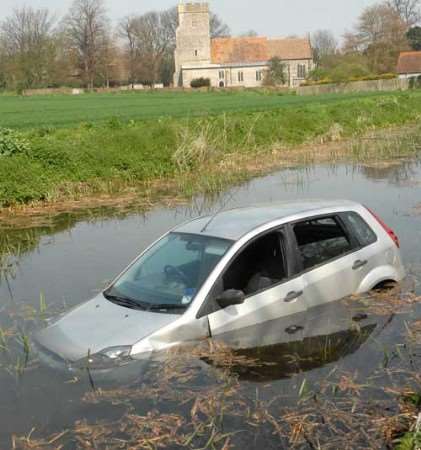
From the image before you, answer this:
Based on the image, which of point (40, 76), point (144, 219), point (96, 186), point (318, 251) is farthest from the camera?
point (40, 76)

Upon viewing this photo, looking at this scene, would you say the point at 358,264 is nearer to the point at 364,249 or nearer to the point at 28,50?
the point at 364,249

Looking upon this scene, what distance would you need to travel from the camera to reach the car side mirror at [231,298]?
686 cm

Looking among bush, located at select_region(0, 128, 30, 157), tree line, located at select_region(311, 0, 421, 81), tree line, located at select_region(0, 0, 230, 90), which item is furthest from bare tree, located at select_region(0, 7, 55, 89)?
bush, located at select_region(0, 128, 30, 157)

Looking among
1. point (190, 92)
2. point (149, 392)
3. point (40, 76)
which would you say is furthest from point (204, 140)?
point (40, 76)

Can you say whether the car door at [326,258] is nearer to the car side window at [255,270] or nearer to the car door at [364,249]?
the car door at [364,249]

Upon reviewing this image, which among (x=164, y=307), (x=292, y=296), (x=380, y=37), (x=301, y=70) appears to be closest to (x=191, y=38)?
(x=301, y=70)

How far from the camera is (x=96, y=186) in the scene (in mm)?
20688

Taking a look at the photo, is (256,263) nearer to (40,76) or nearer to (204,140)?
(204,140)

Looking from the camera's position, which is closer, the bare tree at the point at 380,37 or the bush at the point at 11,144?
the bush at the point at 11,144

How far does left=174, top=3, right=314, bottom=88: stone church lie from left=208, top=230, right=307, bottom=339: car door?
116 metres

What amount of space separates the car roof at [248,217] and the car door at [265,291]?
215mm

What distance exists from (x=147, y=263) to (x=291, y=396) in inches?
92.7

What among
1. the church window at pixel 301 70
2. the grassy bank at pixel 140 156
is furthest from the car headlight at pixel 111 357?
the church window at pixel 301 70

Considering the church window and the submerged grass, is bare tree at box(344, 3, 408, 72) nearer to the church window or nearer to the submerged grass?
the church window
